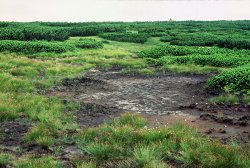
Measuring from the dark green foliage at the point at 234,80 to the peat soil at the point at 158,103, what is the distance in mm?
713

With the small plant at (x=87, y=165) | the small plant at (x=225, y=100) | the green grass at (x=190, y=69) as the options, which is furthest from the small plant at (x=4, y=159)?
the green grass at (x=190, y=69)

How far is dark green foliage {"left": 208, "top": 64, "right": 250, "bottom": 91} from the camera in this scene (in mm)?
18703

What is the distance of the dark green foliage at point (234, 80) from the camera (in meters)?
18.7

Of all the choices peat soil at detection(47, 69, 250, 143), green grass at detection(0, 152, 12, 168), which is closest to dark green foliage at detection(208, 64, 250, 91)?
peat soil at detection(47, 69, 250, 143)

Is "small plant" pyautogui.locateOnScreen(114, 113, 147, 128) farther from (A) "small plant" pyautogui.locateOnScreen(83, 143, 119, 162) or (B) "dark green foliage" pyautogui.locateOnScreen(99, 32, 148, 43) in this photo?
(B) "dark green foliage" pyautogui.locateOnScreen(99, 32, 148, 43)

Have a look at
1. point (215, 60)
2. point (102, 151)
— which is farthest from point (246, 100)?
point (215, 60)

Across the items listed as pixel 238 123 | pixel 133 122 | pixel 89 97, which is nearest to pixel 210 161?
pixel 133 122

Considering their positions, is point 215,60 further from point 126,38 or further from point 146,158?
point 146,158

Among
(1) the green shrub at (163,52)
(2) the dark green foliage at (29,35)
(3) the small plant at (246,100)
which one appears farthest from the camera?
(2) the dark green foliage at (29,35)

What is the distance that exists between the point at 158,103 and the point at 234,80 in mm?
4571

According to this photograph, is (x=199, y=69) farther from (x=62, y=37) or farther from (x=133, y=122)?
(x=62, y=37)

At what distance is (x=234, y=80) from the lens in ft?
63.6

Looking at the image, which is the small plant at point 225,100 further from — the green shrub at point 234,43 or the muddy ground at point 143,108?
the green shrub at point 234,43

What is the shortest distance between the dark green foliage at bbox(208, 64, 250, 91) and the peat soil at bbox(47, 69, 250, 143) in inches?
28.1
